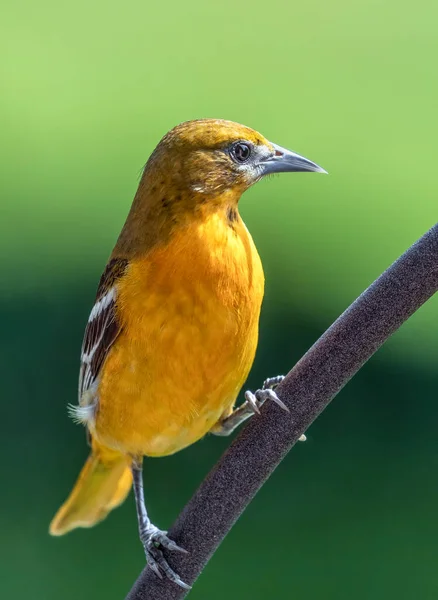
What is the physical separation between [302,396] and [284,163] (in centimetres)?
66

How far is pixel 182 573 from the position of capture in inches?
72.7

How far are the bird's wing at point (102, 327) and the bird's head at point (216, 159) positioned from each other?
0.90 ft

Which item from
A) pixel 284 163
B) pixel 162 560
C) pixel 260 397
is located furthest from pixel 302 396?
pixel 284 163

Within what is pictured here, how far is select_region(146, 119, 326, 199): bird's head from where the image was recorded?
2172 millimetres

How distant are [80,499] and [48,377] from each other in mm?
1205

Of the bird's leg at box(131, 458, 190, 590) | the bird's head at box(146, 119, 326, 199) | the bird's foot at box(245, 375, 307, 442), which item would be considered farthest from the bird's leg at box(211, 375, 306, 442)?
the bird's head at box(146, 119, 326, 199)

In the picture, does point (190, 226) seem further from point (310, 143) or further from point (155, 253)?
point (310, 143)

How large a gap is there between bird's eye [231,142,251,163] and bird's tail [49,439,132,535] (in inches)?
41.7

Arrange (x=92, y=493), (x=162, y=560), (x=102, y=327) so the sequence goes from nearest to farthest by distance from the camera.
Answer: (x=162, y=560) < (x=102, y=327) < (x=92, y=493)

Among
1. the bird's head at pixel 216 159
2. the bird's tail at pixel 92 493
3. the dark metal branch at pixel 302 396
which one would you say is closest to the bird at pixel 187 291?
the bird's head at pixel 216 159

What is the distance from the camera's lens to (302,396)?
173cm

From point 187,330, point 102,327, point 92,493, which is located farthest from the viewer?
point 92,493

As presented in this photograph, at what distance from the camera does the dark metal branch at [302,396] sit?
5.53 ft

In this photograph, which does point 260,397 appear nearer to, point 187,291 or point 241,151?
point 187,291
